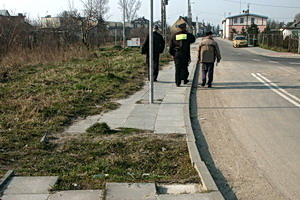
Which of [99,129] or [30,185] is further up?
[99,129]

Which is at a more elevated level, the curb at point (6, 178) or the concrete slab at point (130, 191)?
the curb at point (6, 178)

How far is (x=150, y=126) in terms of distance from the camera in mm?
6984

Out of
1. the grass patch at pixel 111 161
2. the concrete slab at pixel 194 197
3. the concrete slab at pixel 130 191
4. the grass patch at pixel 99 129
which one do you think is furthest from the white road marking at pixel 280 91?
the concrete slab at pixel 130 191

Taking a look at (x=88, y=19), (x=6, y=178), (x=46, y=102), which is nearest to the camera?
(x=6, y=178)

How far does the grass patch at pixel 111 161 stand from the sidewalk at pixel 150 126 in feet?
0.54

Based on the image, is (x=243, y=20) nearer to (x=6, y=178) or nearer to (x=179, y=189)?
(x=179, y=189)

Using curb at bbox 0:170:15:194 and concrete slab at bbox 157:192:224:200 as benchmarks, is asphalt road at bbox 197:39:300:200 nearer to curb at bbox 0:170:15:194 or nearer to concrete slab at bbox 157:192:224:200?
concrete slab at bbox 157:192:224:200

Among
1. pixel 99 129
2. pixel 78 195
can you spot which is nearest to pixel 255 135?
pixel 99 129

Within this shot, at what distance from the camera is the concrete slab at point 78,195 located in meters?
3.97

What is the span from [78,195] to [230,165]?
2286 millimetres

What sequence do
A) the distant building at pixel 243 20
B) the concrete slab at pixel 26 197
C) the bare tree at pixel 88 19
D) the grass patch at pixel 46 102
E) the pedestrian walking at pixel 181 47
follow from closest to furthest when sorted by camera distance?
the concrete slab at pixel 26 197 < the grass patch at pixel 46 102 < the pedestrian walking at pixel 181 47 < the bare tree at pixel 88 19 < the distant building at pixel 243 20

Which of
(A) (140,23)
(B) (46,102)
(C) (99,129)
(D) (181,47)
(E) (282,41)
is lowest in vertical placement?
(C) (99,129)

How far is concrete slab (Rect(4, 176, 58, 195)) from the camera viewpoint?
13.5ft

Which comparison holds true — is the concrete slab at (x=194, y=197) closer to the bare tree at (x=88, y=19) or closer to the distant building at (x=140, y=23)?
the bare tree at (x=88, y=19)
